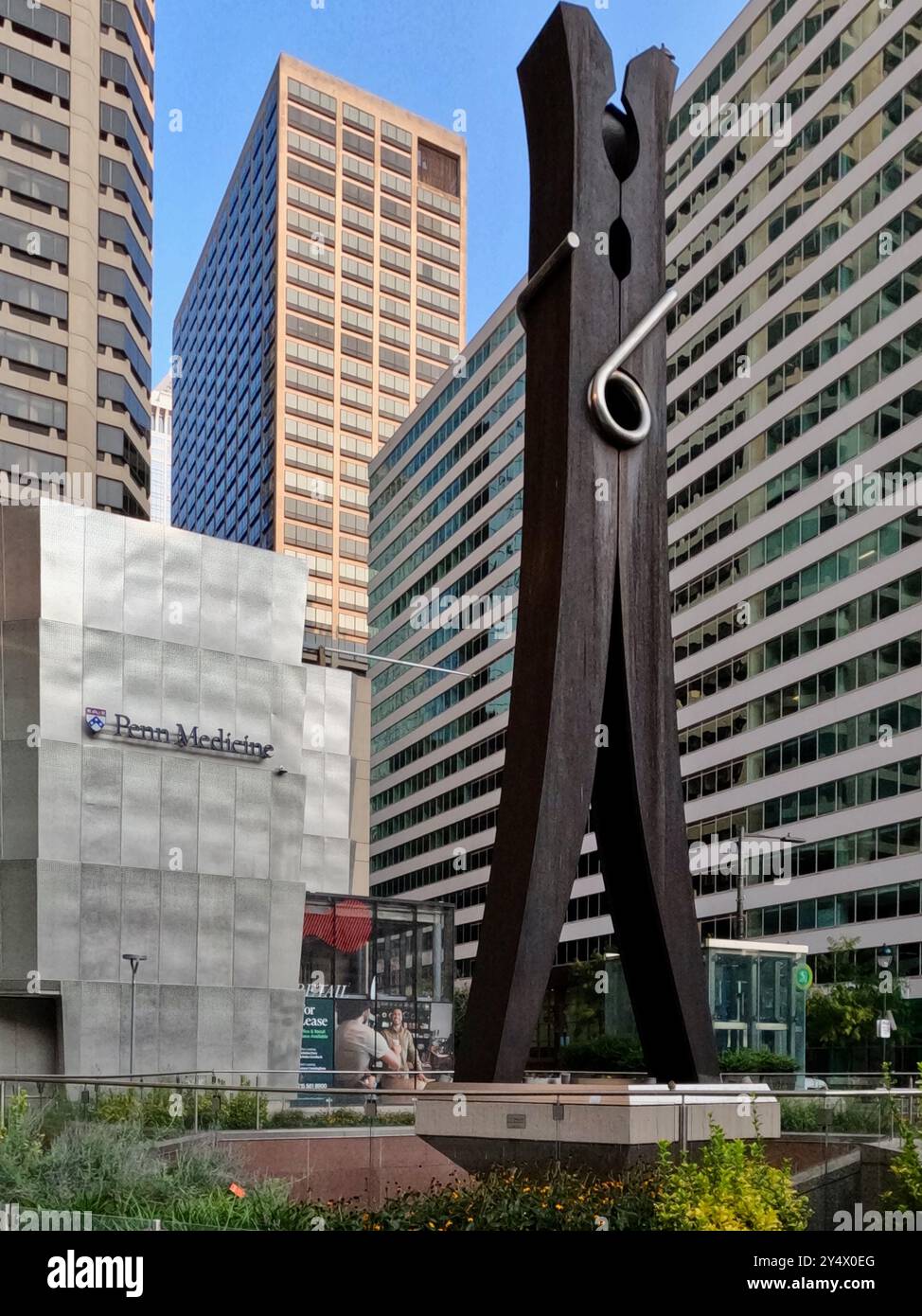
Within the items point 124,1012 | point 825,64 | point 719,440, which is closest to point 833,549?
point 719,440

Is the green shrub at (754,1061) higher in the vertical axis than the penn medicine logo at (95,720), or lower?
lower

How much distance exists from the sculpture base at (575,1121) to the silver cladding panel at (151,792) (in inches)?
934

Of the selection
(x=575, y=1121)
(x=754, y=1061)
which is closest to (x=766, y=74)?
(x=754, y=1061)

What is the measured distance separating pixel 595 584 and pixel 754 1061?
70.0 feet

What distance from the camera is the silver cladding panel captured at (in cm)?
3584

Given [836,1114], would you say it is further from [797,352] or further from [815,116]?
[815,116]

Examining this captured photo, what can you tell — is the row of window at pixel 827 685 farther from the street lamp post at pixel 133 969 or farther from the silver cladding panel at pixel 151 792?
the street lamp post at pixel 133 969

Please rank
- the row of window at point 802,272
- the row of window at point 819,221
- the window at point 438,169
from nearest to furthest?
the row of window at point 802,272 → the row of window at point 819,221 → the window at point 438,169

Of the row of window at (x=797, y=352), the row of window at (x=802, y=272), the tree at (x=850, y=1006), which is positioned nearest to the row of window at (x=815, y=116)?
the row of window at (x=802, y=272)

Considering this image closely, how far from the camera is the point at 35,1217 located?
11.4 m

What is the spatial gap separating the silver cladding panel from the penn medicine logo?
15 cm

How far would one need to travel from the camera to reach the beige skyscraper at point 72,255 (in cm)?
6650

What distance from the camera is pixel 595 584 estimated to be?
1539 centimetres

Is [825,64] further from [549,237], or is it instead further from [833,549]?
[549,237]
